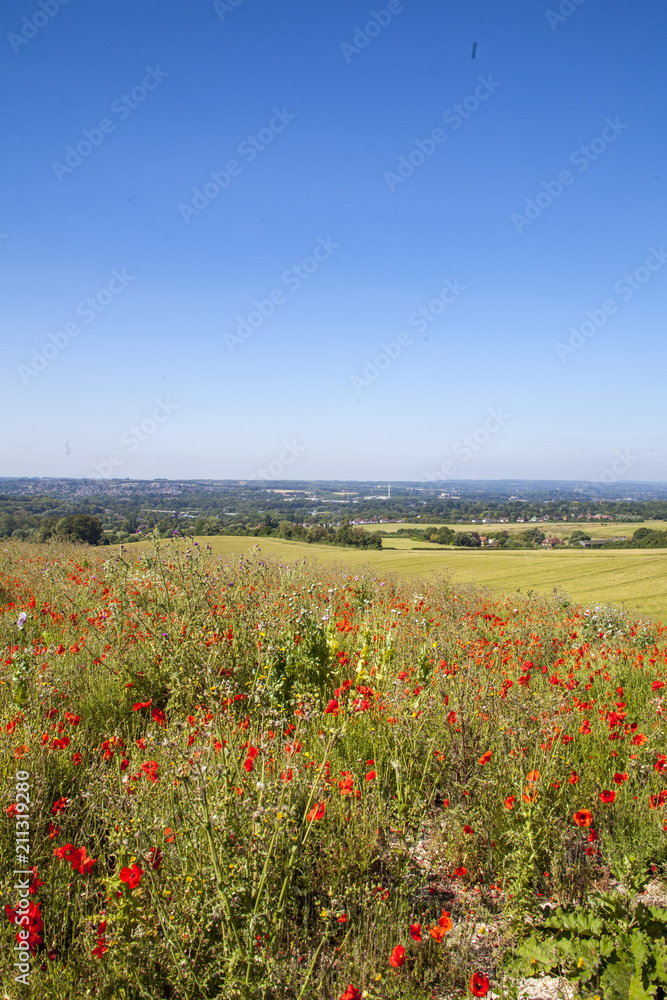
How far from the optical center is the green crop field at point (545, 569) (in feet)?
58.1

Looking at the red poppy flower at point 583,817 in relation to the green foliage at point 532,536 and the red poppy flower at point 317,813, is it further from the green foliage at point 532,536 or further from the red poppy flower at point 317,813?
the green foliage at point 532,536

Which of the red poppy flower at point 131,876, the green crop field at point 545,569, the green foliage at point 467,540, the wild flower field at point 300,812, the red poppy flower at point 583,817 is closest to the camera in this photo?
the red poppy flower at point 131,876

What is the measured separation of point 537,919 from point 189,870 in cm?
150

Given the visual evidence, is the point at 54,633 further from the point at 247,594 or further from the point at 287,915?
the point at 287,915

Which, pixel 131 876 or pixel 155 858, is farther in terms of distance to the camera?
pixel 155 858

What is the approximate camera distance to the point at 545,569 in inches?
977

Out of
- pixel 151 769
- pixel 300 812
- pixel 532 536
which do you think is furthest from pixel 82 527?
pixel 532 536

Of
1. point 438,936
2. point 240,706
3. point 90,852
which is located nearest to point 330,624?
point 240,706

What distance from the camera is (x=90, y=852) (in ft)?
8.13

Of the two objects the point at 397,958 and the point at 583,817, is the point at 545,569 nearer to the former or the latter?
the point at 583,817

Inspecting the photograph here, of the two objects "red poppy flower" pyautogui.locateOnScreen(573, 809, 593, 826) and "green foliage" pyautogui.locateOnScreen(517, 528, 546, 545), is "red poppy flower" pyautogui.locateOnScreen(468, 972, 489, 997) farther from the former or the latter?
"green foliage" pyautogui.locateOnScreen(517, 528, 546, 545)

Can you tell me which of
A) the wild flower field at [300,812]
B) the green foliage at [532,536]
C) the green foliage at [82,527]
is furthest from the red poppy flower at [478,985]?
the green foliage at [532,536]

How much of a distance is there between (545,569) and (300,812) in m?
24.9

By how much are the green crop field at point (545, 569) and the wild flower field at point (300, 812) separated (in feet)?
35.6
